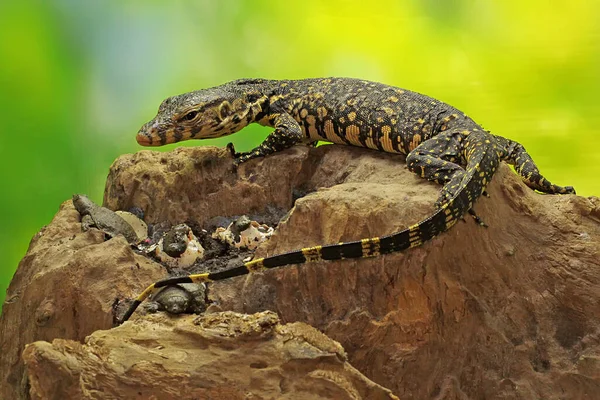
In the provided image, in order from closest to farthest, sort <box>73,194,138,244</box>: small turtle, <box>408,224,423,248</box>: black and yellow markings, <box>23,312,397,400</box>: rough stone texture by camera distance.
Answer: <box>23,312,397,400</box>: rough stone texture, <box>408,224,423,248</box>: black and yellow markings, <box>73,194,138,244</box>: small turtle

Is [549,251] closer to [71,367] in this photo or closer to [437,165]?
[437,165]

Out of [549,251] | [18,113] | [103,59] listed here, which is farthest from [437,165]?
[18,113]

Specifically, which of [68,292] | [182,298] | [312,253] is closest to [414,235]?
[312,253]

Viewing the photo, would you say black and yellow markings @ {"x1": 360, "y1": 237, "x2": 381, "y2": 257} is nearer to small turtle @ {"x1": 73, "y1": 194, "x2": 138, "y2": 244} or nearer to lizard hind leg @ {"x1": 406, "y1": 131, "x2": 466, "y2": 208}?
lizard hind leg @ {"x1": 406, "y1": 131, "x2": 466, "y2": 208}

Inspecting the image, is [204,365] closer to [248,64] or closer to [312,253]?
[312,253]

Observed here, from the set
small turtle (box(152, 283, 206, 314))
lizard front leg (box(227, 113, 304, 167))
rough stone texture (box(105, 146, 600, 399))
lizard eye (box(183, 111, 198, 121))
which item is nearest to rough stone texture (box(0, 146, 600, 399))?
rough stone texture (box(105, 146, 600, 399))
